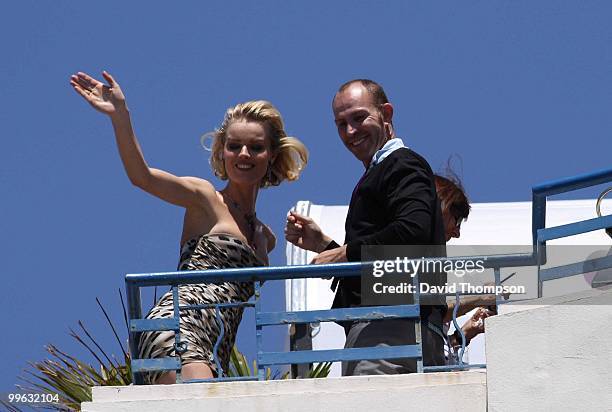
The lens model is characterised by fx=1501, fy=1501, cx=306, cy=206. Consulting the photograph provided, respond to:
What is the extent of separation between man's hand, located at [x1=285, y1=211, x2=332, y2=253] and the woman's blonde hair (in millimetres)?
320

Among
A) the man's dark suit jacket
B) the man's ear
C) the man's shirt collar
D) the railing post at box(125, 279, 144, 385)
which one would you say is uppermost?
the man's ear

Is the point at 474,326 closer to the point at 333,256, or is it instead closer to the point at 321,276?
the point at 333,256

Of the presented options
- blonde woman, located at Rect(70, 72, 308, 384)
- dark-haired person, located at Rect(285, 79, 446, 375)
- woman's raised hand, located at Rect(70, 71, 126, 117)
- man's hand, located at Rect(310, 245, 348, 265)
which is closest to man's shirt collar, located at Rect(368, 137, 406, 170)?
dark-haired person, located at Rect(285, 79, 446, 375)

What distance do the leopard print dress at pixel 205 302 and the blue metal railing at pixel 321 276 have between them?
0.38 ft

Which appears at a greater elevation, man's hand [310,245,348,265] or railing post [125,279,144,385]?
man's hand [310,245,348,265]

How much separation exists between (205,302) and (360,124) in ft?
3.92

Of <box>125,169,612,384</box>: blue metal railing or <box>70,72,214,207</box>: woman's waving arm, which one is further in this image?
<box>70,72,214,207</box>: woman's waving arm

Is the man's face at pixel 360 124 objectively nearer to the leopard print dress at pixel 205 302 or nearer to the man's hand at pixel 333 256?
the man's hand at pixel 333 256

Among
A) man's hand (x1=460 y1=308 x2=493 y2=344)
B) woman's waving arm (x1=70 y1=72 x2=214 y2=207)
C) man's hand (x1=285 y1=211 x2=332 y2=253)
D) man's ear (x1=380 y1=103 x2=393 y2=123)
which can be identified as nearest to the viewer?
woman's waving arm (x1=70 y1=72 x2=214 y2=207)

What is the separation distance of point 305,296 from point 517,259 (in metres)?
7.14

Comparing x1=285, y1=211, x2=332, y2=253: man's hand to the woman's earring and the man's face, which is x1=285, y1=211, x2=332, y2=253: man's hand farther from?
the man's face

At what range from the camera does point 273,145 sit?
812 centimetres

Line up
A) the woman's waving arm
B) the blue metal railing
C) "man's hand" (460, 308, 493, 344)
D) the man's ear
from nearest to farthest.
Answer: the blue metal railing, the woman's waving arm, the man's ear, "man's hand" (460, 308, 493, 344)

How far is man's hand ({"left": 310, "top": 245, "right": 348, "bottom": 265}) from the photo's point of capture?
7281mm
